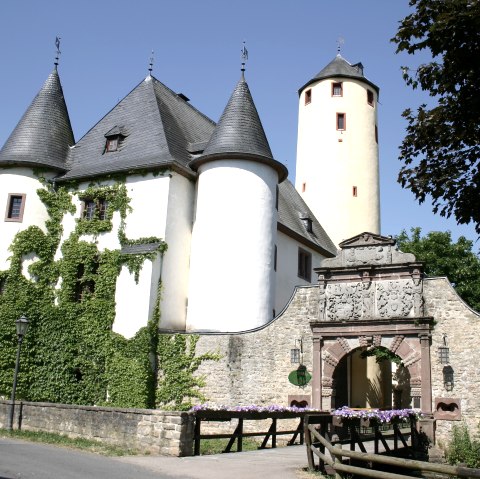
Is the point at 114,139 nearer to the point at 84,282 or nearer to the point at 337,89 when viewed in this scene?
the point at 84,282

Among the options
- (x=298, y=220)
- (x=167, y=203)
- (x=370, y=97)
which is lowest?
(x=167, y=203)

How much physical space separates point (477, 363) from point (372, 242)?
4.88m

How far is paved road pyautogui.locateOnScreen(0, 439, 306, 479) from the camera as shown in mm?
10031

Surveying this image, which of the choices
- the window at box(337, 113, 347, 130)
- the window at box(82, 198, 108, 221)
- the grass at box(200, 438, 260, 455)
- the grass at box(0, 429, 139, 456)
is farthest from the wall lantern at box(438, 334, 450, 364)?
the window at box(337, 113, 347, 130)

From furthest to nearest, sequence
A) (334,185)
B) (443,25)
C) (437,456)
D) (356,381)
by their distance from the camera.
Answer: (334,185) < (356,381) < (437,456) < (443,25)

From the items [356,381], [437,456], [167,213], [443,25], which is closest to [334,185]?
[356,381]

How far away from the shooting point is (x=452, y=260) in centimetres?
3534

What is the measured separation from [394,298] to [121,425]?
10004mm

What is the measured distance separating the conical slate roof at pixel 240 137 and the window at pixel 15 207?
267 inches

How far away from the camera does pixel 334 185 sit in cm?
3512

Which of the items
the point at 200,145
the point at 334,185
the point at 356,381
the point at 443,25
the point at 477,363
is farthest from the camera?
the point at 334,185

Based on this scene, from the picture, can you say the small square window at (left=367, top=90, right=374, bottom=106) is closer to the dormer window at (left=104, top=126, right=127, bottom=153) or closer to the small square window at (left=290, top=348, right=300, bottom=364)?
the dormer window at (left=104, top=126, right=127, bottom=153)

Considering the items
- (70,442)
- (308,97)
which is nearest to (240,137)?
(70,442)

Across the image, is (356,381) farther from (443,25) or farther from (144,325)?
(443,25)
